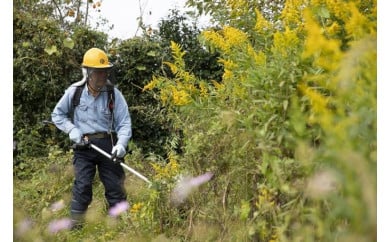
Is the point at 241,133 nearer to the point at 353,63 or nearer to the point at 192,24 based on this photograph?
the point at 353,63

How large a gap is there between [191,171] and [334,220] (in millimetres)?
1436

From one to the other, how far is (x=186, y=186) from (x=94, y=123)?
5.44 feet

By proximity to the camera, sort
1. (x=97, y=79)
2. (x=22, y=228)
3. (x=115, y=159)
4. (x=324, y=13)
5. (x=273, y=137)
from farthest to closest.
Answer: (x=97, y=79) → (x=115, y=159) → (x=22, y=228) → (x=324, y=13) → (x=273, y=137)

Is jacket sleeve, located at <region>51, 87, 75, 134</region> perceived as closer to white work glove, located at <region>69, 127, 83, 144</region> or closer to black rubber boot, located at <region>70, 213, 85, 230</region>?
white work glove, located at <region>69, 127, 83, 144</region>

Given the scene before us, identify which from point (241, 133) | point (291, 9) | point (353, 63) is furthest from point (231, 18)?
point (353, 63)

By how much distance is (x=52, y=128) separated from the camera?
24.0 feet

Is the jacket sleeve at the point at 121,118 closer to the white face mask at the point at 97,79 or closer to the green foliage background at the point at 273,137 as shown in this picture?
the white face mask at the point at 97,79

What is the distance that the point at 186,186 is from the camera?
11.1 ft

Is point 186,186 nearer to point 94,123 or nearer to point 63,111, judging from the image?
point 94,123

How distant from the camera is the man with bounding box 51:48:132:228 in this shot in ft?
15.5

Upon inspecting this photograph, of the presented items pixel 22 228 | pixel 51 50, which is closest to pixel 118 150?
pixel 22 228

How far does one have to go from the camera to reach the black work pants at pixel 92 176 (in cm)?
470

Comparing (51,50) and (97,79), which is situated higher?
(51,50)

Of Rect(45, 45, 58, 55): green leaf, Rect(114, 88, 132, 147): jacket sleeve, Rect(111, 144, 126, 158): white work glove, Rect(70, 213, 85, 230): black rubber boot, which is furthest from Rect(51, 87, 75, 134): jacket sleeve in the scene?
Rect(45, 45, 58, 55): green leaf
